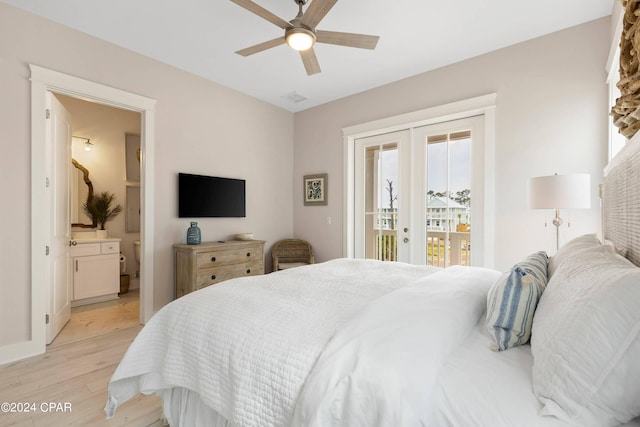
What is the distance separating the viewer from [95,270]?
3945 mm

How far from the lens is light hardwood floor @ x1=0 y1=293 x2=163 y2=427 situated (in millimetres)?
1736

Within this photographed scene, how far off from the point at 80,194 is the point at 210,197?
222cm

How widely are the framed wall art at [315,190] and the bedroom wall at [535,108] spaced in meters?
1.40

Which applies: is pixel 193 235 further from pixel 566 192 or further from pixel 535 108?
pixel 535 108

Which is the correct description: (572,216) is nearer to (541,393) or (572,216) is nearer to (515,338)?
(515,338)

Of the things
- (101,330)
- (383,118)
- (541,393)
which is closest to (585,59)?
(383,118)

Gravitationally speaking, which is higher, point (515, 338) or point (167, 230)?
point (167, 230)

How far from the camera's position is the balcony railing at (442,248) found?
11.0 ft

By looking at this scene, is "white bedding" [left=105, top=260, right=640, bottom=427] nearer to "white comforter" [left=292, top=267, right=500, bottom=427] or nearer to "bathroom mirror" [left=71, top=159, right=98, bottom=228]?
"white comforter" [left=292, top=267, right=500, bottom=427]

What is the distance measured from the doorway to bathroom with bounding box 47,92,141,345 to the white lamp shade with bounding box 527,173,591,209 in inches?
160

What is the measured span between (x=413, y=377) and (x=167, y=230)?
3261 mm

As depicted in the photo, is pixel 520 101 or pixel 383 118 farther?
pixel 383 118

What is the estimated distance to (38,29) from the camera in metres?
2.55

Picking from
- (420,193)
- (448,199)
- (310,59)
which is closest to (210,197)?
(310,59)
